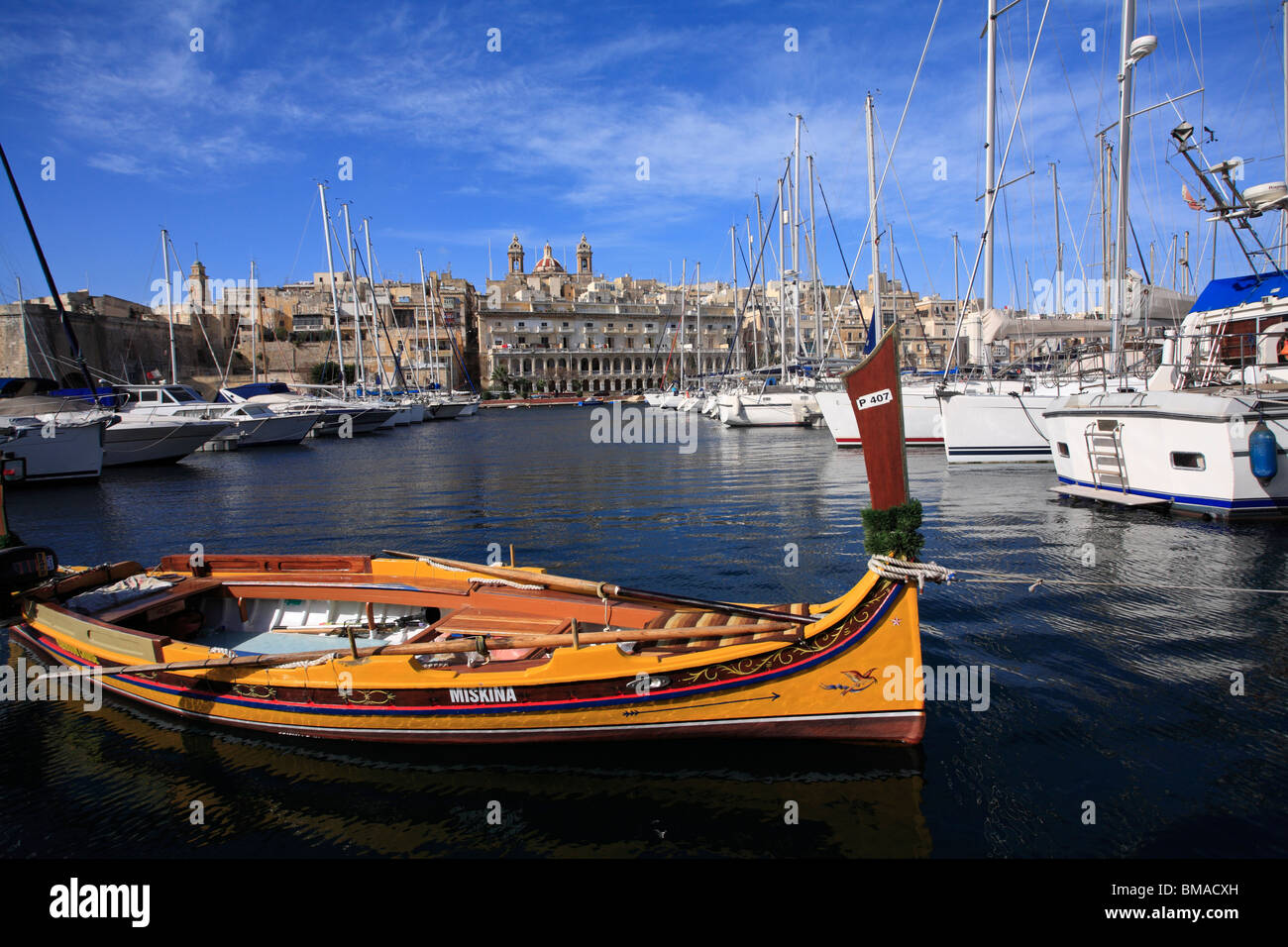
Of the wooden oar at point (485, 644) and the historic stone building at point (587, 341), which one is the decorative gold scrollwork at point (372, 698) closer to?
the wooden oar at point (485, 644)

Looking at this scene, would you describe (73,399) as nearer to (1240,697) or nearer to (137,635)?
(137,635)

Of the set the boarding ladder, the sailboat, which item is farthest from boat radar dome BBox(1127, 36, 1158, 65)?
the boarding ladder

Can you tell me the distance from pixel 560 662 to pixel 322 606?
4.05 m

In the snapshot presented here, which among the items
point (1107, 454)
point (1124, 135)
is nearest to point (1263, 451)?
point (1107, 454)

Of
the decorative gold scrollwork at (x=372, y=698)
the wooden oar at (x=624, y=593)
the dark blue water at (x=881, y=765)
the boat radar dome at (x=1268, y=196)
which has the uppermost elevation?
the boat radar dome at (x=1268, y=196)

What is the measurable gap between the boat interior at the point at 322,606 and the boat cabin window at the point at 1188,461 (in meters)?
10.7

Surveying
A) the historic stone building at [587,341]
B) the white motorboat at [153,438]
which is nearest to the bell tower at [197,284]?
the historic stone building at [587,341]

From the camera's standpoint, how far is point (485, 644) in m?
6.06

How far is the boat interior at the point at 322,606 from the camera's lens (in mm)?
6816

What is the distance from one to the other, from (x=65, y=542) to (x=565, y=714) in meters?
14.6

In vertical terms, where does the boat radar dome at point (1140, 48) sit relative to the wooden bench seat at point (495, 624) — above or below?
above

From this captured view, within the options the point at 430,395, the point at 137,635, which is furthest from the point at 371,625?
the point at 430,395

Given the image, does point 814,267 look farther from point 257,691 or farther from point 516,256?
point 516,256
